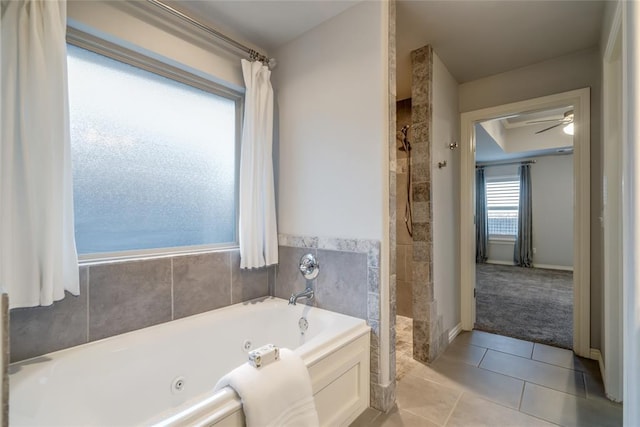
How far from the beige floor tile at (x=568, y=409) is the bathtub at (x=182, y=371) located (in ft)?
3.33

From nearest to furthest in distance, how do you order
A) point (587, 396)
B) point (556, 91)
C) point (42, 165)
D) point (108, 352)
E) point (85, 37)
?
point (42, 165)
point (108, 352)
point (85, 37)
point (587, 396)
point (556, 91)

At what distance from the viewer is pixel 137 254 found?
165 centimetres

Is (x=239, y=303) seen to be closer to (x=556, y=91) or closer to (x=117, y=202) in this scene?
(x=117, y=202)

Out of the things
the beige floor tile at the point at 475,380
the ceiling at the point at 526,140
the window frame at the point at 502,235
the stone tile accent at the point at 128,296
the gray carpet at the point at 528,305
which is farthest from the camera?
the window frame at the point at 502,235

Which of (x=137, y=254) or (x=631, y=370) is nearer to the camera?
(x=631, y=370)

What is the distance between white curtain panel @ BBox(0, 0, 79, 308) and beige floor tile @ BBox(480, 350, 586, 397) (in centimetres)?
271

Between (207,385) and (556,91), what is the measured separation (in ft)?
11.3

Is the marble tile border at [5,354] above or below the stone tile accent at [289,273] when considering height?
above

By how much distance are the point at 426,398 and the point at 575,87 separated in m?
2.70

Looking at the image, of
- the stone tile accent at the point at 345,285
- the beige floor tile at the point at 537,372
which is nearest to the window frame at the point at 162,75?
the stone tile accent at the point at 345,285

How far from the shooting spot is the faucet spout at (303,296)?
6.30 ft

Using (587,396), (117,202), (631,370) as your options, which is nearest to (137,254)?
(117,202)

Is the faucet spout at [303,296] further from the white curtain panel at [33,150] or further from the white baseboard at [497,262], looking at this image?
the white baseboard at [497,262]

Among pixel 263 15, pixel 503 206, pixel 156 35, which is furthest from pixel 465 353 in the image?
pixel 503 206
